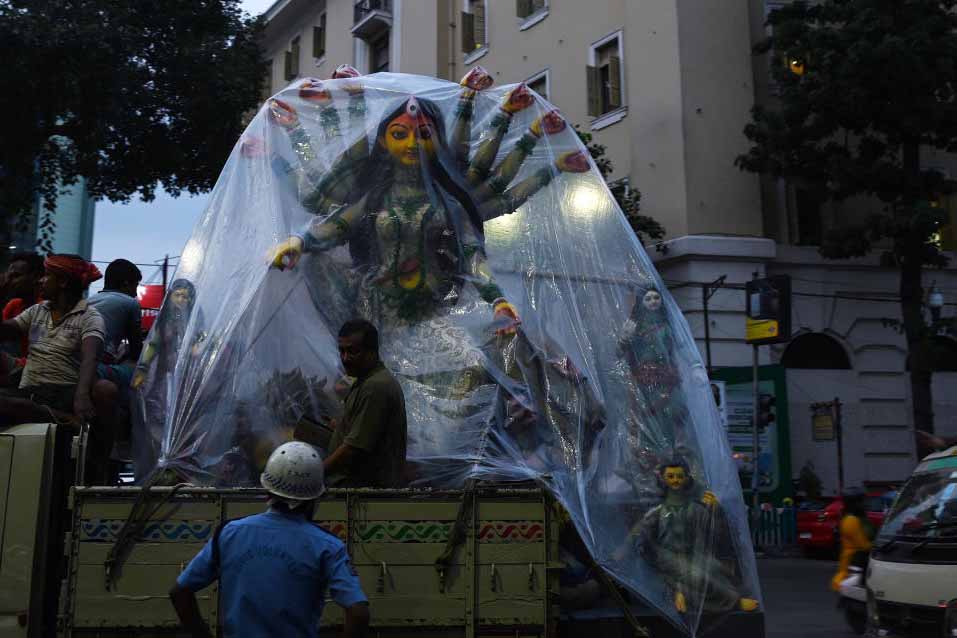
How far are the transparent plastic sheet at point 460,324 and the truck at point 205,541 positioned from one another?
0.60 meters

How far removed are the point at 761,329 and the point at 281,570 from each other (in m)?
15.0

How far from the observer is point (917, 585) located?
19.5ft

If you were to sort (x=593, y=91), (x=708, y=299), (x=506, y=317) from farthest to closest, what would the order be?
(x=593, y=91), (x=708, y=299), (x=506, y=317)

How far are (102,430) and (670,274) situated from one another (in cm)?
1488

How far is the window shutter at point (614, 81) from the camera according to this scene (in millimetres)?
20750

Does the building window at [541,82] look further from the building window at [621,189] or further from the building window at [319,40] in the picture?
the building window at [319,40]

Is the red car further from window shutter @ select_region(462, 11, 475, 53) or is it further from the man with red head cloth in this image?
window shutter @ select_region(462, 11, 475, 53)

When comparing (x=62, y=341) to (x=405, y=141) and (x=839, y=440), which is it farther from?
(x=839, y=440)

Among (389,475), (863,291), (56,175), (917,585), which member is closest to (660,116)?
(863,291)

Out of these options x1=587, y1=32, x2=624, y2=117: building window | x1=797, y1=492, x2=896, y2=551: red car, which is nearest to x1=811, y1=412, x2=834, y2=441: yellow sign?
x1=797, y1=492, x2=896, y2=551: red car

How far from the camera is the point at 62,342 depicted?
18.0 feet

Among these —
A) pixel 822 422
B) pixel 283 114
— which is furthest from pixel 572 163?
pixel 822 422

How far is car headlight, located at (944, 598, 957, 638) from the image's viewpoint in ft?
17.4

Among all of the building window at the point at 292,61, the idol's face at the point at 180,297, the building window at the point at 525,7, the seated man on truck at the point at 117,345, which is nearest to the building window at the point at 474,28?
the building window at the point at 525,7
